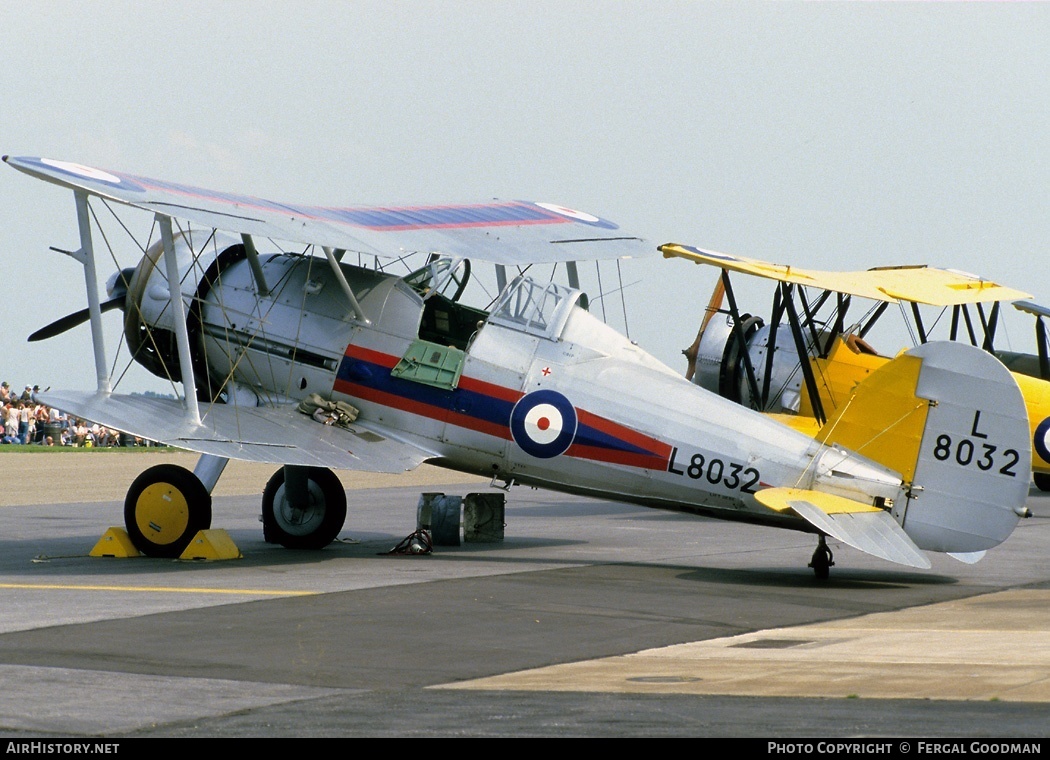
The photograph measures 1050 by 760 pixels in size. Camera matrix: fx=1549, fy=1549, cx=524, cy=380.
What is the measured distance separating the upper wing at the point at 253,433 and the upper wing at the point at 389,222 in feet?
5.87

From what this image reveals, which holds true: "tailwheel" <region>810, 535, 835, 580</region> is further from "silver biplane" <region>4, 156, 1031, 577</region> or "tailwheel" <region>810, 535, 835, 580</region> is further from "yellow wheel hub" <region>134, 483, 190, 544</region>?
"yellow wheel hub" <region>134, 483, 190, 544</region>

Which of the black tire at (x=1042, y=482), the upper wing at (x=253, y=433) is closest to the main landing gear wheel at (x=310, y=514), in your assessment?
the upper wing at (x=253, y=433)

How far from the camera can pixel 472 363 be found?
14.2m

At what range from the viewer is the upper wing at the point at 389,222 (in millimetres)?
12992

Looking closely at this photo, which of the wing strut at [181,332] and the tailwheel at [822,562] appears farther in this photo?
the wing strut at [181,332]

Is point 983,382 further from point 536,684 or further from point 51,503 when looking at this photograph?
point 51,503

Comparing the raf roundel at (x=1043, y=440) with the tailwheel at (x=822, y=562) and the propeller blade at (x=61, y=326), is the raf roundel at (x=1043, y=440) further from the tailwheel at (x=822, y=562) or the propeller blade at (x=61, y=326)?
the propeller blade at (x=61, y=326)

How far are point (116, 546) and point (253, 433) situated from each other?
6.28 ft

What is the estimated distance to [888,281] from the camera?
61.1 feet

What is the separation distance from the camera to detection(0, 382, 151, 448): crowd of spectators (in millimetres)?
39500

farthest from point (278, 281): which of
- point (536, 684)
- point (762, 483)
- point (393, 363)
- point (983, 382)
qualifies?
point (536, 684)

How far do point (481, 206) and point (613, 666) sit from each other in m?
9.61

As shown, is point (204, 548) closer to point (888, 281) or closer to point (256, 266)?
point (256, 266)

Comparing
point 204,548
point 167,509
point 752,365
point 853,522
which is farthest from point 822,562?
point 752,365
